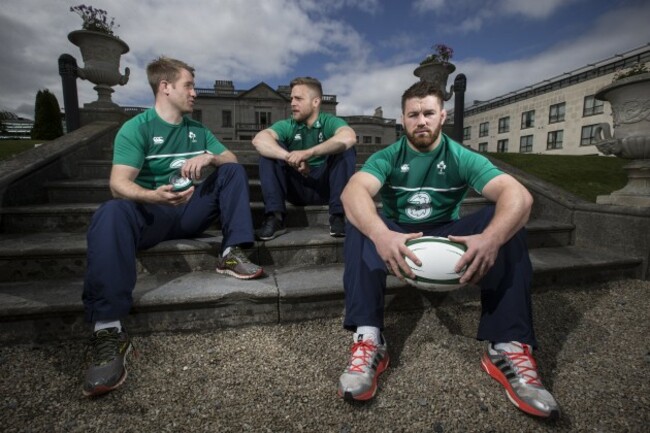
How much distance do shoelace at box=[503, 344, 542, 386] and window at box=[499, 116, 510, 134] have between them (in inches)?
1669

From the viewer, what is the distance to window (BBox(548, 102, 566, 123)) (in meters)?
31.0

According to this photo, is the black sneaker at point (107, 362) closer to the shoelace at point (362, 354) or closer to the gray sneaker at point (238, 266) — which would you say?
the gray sneaker at point (238, 266)

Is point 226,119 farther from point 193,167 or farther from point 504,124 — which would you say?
point 193,167

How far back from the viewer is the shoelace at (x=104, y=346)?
165 cm

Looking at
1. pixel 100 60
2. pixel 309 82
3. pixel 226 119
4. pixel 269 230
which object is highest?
pixel 226 119

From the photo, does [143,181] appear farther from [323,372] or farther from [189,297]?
[323,372]

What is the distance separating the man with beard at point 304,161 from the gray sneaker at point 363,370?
1292 millimetres

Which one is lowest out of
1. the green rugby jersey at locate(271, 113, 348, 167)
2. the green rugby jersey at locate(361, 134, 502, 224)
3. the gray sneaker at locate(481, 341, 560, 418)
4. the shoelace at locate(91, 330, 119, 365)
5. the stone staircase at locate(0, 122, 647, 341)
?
the gray sneaker at locate(481, 341, 560, 418)

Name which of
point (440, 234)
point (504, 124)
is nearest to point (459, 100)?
point (440, 234)

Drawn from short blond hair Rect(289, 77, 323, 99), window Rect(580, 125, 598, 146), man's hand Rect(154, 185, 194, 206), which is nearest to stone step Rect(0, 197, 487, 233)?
man's hand Rect(154, 185, 194, 206)

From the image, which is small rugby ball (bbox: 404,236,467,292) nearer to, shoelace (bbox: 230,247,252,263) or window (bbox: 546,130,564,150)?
shoelace (bbox: 230,247,252,263)

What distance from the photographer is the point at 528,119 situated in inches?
1362

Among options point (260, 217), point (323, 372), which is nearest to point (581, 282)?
point (323, 372)

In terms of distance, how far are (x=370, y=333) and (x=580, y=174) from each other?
7.01m
